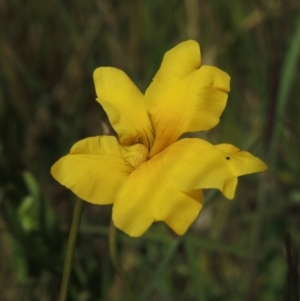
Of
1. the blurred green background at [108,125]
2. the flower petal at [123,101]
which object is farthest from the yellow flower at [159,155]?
the blurred green background at [108,125]

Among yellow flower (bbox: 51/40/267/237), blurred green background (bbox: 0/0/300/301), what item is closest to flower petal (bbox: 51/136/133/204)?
yellow flower (bbox: 51/40/267/237)

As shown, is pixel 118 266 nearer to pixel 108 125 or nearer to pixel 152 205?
pixel 152 205

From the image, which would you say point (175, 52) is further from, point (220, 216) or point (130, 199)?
point (220, 216)

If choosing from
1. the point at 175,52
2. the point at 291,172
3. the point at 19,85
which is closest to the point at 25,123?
the point at 19,85

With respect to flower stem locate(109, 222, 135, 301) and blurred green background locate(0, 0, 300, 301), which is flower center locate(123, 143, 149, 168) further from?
blurred green background locate(0, 0, 300, 301)

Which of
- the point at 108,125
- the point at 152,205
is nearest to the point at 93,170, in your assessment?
the point at 152,205
